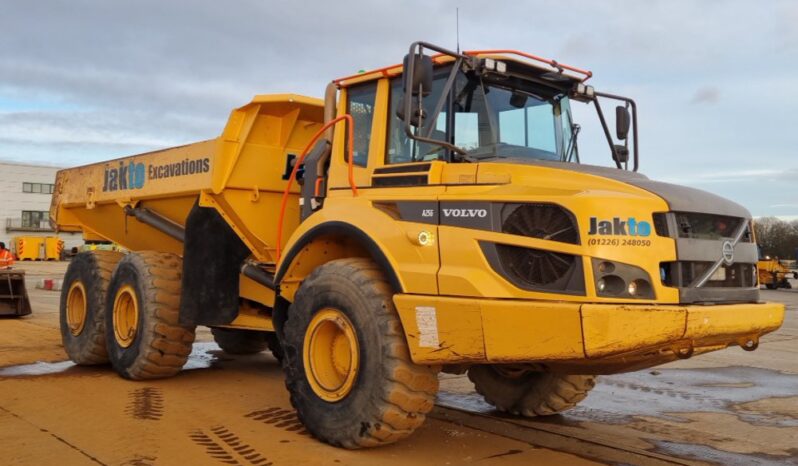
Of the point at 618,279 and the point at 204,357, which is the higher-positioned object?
the point at 618,279

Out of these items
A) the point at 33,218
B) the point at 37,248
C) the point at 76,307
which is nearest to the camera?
the point at 76,307

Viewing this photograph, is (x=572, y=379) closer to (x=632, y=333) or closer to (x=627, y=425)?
(x=627, y=425)

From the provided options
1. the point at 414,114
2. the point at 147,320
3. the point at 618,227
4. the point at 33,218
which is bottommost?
the point at 147,320

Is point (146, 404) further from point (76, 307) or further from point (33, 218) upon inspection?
point (33, 218)

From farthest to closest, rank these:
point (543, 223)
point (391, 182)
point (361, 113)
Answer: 1. point (361, 113)
2. point (391, 182)
3. point (543, 223)

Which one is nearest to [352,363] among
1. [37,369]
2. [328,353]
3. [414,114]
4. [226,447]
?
[328,353]

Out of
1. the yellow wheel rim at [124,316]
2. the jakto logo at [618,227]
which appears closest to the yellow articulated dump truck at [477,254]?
the jakto logo at [618,227]

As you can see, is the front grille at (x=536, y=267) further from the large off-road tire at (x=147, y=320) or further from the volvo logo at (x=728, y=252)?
the large off-road tire at (x=147, y=320)

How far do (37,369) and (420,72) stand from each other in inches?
234

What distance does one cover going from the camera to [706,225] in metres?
4.71

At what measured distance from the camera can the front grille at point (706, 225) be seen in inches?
178

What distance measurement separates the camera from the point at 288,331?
18.2 feet

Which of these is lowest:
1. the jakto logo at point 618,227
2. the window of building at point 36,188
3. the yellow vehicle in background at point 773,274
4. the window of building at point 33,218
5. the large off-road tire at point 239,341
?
the large off-road tire at point 239,341

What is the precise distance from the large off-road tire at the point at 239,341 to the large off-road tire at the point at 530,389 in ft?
13.0
